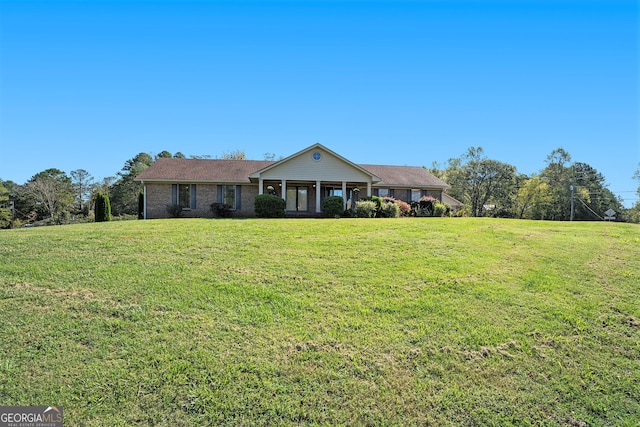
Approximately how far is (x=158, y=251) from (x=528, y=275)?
8.78 meters

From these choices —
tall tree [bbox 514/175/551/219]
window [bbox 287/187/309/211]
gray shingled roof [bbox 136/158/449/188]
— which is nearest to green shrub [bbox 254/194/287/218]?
gray shingled roof [bbox 136/158/449/188]

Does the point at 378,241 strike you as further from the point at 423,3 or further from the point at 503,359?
the point at 423,3

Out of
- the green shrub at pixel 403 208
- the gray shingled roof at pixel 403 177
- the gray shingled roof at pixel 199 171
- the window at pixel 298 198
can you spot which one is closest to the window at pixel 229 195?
the gray shingled roof at pixel 199 171

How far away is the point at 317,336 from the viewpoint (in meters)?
5.01

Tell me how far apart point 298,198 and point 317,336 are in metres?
19.2

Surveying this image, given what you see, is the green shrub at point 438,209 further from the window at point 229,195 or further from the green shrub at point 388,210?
the window at point 229,195

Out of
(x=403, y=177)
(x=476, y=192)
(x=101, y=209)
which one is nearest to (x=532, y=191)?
(x=476, y=192)

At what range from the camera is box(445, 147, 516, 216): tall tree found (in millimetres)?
51938

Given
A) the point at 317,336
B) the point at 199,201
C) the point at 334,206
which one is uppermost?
the point at 199,201

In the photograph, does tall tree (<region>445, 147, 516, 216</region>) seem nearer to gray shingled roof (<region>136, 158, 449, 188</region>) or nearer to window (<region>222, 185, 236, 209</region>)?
gray shingled roof (<region>136, 158, 449, 188</region>)

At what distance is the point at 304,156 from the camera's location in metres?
21.2

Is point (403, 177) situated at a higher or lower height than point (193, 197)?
higher

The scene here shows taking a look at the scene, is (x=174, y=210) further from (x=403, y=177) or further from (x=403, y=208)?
(x=403, y=177)

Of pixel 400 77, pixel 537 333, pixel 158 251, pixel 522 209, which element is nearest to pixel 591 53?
pixel 400 77
